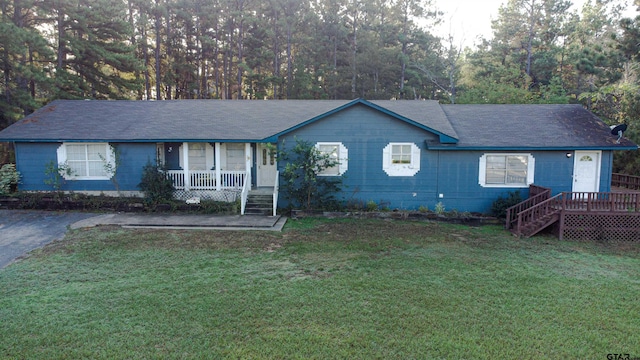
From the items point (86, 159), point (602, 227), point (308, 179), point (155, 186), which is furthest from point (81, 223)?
point (602, 227)

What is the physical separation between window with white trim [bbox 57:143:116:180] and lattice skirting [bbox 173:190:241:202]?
2812 mm

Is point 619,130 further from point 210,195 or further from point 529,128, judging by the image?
point 210,195

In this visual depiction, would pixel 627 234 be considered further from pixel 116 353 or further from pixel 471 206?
pixel 116 353

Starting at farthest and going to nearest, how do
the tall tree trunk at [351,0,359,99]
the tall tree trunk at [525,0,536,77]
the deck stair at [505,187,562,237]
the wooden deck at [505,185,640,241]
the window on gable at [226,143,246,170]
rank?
the tall tree trunk at [351,0,359,99]
the tall tree trunk at [525,0,536,77]
the window on gable at [226,143,246,170]
the deck stair at [505,187,562,237]
the wooden deck at [505,185,640,241]

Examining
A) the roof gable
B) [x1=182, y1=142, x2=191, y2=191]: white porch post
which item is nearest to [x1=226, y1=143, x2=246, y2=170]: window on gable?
[x1=182, y1=142, x2=191, y2=191]: white porch post

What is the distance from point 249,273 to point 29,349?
369cm

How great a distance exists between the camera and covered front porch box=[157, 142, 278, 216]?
14.6 meters

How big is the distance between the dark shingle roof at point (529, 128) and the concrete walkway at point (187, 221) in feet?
23.6

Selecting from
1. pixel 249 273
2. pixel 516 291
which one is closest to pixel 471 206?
pixel 516 291

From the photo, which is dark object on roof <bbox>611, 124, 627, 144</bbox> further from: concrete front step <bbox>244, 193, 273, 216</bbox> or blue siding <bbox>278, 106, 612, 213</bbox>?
concrete front step <bbox>244, 193, 273, 216</bbox>

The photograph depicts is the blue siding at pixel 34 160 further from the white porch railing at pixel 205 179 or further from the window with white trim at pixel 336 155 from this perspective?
the window with white trim at pixel 336 155

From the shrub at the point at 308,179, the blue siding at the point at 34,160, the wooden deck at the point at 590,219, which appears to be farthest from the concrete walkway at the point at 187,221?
the wooden deck at the point at 590,219

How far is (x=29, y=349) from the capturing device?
4.89 m

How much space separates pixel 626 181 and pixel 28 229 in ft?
73.9
